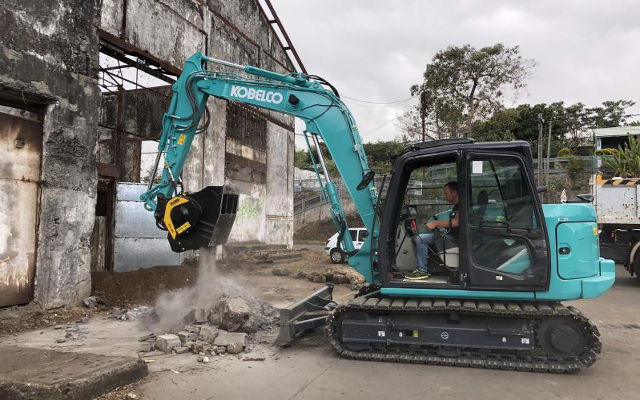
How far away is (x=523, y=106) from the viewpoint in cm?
3881

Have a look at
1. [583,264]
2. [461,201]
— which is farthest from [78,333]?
[583,264]

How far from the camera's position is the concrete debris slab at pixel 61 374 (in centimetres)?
392

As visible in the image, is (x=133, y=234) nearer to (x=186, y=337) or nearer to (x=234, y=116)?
(x=186, y=337)

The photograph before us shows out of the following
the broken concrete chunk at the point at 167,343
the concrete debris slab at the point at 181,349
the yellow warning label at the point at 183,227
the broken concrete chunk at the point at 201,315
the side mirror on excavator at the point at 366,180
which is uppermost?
the side mirror on excavator at the point at 366,180

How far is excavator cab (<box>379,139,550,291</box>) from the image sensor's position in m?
5.21

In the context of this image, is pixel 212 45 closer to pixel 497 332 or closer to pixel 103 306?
pixel 103 306

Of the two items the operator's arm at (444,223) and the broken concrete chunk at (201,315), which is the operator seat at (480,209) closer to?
the operator's arm at (444,223)

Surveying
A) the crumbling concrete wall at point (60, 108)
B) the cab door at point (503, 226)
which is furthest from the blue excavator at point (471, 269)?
the crumbling concrete wall at point (60, 108)

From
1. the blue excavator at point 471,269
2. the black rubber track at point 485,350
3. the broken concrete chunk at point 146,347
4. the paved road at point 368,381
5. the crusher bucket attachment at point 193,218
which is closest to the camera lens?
the paved road at point 368,381

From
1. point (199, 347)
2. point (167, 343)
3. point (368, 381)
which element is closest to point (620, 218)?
point (368, 381)

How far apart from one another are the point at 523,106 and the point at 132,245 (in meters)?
36.6

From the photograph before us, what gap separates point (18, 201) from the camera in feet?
23.6

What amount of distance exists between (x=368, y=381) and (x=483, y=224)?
85.6 inches

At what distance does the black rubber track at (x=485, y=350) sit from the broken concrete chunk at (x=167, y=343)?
75.5 inches
